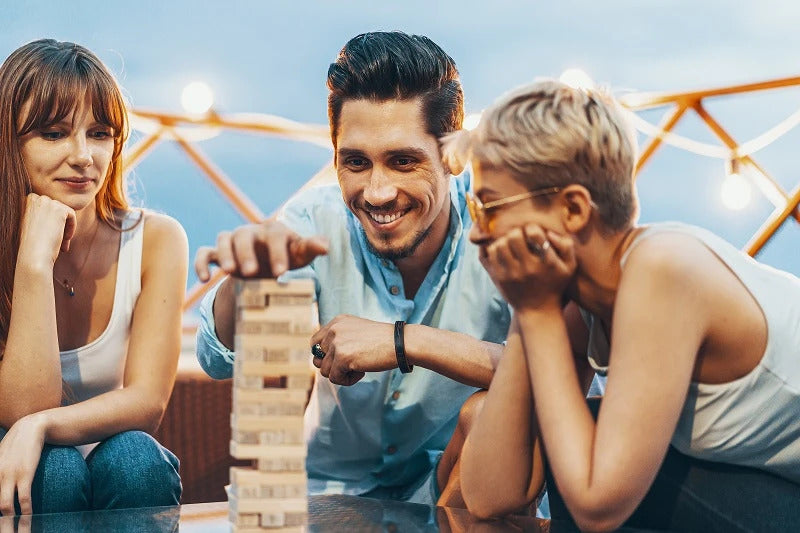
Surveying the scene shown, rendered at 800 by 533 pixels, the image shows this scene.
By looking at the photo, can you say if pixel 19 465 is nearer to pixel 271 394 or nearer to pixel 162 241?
pixel 162 241

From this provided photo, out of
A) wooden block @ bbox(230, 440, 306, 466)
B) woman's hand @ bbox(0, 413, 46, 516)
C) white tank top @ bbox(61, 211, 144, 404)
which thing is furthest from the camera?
white tank top @ bbox(61, 211, 144, 404)

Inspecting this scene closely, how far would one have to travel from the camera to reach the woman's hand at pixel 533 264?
1065 mm

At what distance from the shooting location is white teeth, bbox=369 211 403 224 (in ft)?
5.24

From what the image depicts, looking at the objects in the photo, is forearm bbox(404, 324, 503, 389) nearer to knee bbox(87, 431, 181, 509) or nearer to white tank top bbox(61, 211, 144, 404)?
knee bbox(87, 431, 181, 509)

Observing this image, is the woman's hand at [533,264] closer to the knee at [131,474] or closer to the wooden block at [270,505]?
the wooden block at [270,505]

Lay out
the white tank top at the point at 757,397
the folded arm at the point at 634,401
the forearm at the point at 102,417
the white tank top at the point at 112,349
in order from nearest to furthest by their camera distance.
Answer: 1. the folded arm at the point at 634,401
2. the white tank top at the point at 757,397
3. the forearm at the point at 102,417
4. the white tank top at the point at 112,349

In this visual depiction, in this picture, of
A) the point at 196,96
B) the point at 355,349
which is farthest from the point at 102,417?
the point at 196,96

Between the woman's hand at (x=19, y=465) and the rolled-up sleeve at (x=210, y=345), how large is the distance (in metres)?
0.29

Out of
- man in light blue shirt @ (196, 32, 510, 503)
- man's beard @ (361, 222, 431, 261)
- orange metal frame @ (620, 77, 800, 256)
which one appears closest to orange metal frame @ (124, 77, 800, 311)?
orange metal frame @ (620, 77, 800, 256)

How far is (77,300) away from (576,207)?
1008 millimetres

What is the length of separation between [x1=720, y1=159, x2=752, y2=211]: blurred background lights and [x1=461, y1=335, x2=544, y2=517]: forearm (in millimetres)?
2348

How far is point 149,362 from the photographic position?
1635 millimetres

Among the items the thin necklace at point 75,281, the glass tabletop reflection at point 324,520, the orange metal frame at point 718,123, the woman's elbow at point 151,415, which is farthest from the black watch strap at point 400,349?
the orange metal frame at point 718,123

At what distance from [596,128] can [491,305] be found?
63 centimetres
